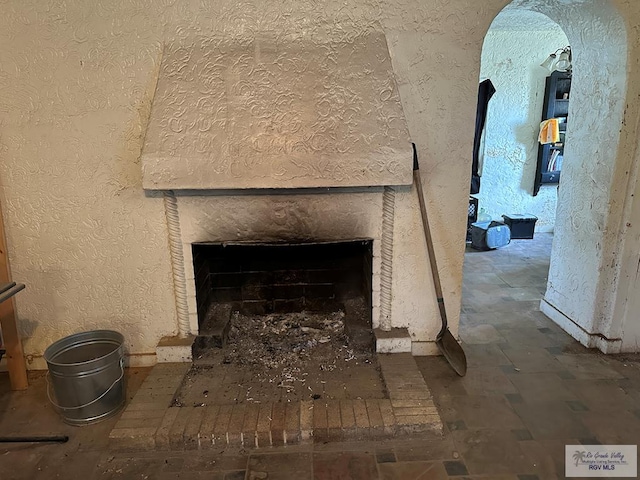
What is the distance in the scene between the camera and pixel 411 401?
204 centimetres

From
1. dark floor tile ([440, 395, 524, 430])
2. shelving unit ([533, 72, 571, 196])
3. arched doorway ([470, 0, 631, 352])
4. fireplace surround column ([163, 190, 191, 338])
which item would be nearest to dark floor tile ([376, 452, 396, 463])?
dark floor tile ([440, 395, 524, 430])

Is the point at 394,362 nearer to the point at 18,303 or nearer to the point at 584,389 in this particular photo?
the point at 584,389

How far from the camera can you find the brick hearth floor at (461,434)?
1.76 metres

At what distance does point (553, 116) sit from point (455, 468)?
4.42 meters

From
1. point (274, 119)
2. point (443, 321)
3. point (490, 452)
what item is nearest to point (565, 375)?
point (443, 321)

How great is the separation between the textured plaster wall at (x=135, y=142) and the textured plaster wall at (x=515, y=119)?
245 centimetres

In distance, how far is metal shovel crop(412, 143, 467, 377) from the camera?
7.41 feet

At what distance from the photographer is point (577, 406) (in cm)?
212

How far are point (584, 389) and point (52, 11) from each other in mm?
3252

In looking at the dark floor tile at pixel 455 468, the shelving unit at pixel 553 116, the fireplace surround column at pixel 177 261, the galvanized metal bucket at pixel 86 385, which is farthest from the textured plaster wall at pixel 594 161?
the galvanized metal bucket at pixel 86 385

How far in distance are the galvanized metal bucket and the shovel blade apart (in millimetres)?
1712

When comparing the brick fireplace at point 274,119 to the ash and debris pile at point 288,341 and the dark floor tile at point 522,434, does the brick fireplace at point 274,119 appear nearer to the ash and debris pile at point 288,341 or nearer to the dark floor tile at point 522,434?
the ash and debris pile at point 288,341

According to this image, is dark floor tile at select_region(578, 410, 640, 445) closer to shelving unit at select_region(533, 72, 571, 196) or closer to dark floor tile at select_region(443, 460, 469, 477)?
dark floor tile at select_region(443, 460, 469, 477)

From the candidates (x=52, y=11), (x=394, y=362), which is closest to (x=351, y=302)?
(x=394, y=362)
